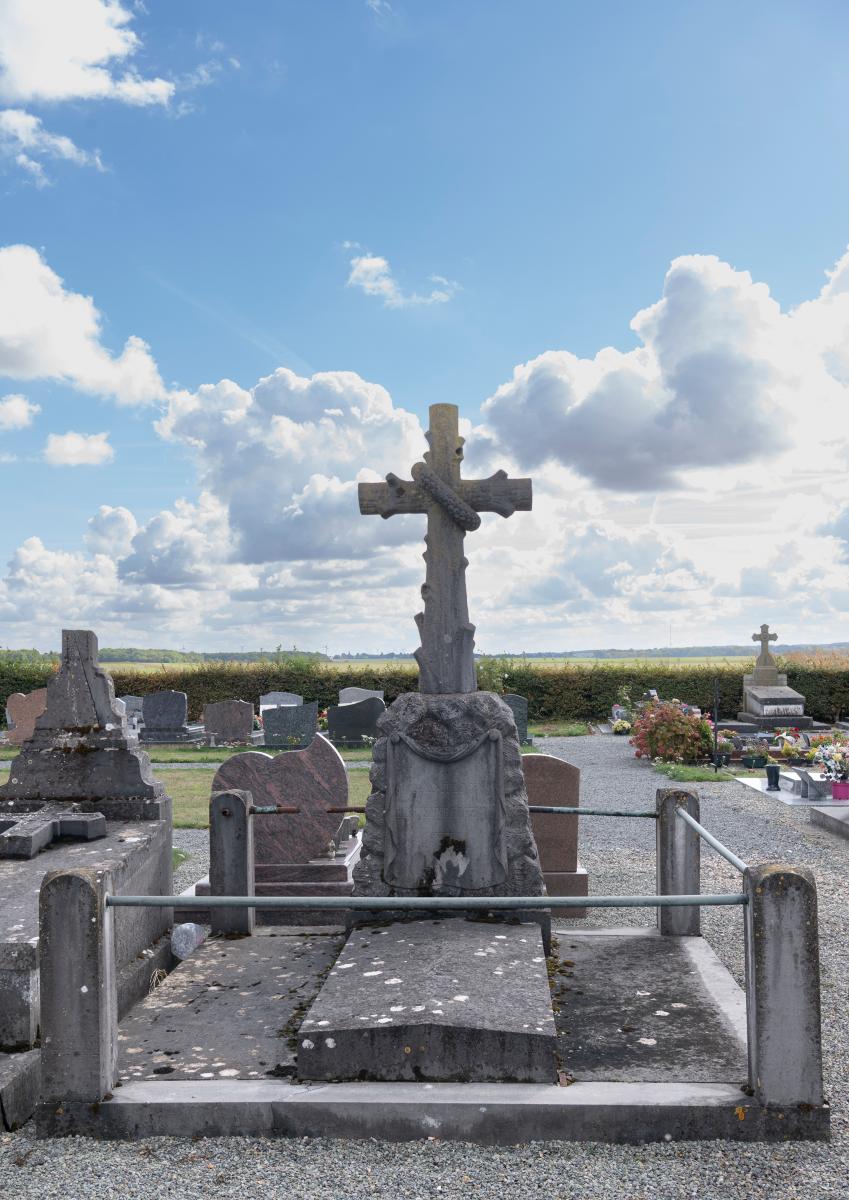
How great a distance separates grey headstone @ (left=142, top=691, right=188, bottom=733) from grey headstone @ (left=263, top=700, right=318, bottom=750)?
11.4 ft

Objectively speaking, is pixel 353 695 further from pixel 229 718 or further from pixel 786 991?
pixel 786 991

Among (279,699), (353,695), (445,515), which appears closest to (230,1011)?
(445,515)

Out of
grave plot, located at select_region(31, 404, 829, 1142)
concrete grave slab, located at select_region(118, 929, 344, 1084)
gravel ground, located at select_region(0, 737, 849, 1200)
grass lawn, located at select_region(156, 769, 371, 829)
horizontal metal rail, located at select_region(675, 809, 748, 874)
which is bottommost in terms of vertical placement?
grass lawn, located at select_region(156, 769, 371, 829)

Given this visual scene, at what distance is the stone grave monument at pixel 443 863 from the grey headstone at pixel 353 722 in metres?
15.4

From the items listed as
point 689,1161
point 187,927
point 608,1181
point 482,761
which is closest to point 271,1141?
point 608,1181

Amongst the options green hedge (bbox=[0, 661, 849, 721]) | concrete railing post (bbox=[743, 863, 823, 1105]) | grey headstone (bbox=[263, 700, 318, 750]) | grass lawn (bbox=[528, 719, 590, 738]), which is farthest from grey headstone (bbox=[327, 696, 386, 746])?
concrete railing post (bbox=[743, 863, 823, 1105])

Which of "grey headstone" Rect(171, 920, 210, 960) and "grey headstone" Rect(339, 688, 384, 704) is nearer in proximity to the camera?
"grey headstone" Rect(171, 920, 210, 960)

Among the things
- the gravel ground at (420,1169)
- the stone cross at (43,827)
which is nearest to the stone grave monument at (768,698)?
the stone cross at (43,827)

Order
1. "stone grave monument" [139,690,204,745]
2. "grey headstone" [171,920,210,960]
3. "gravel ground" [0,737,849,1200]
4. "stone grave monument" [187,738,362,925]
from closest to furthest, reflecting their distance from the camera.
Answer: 1. "gravel ground" [0,737,849,1200]
2. "grey headstone" [171,920,210,960]
3. "stone grave monument" [187,738,362,925]
4. "stone grave monument" [139,690,204,745]

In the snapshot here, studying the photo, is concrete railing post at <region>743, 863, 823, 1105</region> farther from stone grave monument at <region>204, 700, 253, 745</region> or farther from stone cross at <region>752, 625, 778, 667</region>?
stone cross at <region>752, 625, 778, 667</region>

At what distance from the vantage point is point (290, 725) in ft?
68.0

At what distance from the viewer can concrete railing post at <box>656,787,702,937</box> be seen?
6.53 meters

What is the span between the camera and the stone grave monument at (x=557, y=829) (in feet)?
27.4

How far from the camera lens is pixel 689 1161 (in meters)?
3.86
